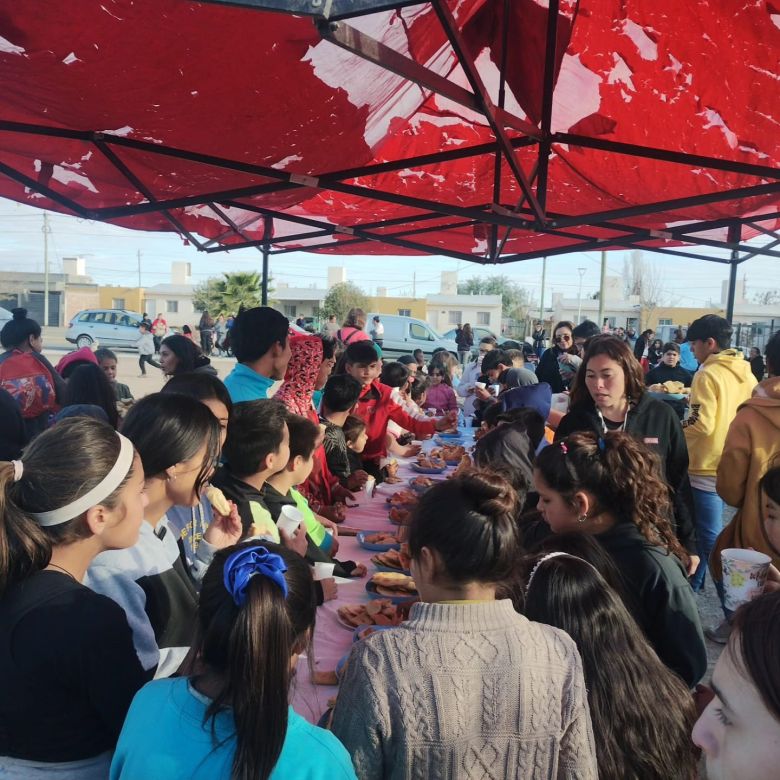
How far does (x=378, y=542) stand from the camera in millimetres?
3189

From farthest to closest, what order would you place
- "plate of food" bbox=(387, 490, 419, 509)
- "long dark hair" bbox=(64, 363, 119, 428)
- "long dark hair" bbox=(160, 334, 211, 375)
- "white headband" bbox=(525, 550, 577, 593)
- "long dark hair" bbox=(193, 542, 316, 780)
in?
"long dark hair" bbox=(160, 334, 211, 375) < "long dark hair" bbox=(64, 363, 119, 428) < "plate of food" bbox=(387, 490, 419, 509) < "white headband" bbox=(525, 550, 577, 593) < "long dark hair" bbox=(193, 542, 316, 780)

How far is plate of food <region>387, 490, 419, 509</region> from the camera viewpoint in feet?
12.8

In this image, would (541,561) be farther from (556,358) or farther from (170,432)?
(556,358)

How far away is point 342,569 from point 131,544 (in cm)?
127

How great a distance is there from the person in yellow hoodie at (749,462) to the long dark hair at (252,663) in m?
2.57

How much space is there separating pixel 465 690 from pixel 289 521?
1.30 meters

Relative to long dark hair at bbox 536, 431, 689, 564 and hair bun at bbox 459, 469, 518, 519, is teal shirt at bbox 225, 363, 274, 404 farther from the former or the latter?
hair bun at bbox 459, 469, 518, 519

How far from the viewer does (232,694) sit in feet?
3.75

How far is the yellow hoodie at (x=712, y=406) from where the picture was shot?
13.8 feet

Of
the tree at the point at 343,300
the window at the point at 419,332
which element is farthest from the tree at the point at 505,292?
the window at the point at 419,332

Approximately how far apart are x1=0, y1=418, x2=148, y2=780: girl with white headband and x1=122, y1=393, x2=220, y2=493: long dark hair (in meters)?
0.45

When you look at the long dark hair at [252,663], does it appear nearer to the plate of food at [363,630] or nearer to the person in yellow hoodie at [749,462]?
the plate of food at [363,630]

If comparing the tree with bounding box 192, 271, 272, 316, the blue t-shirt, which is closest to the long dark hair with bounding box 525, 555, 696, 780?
the blue t-shirt

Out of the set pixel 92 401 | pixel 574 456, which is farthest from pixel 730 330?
pixel 92 401
